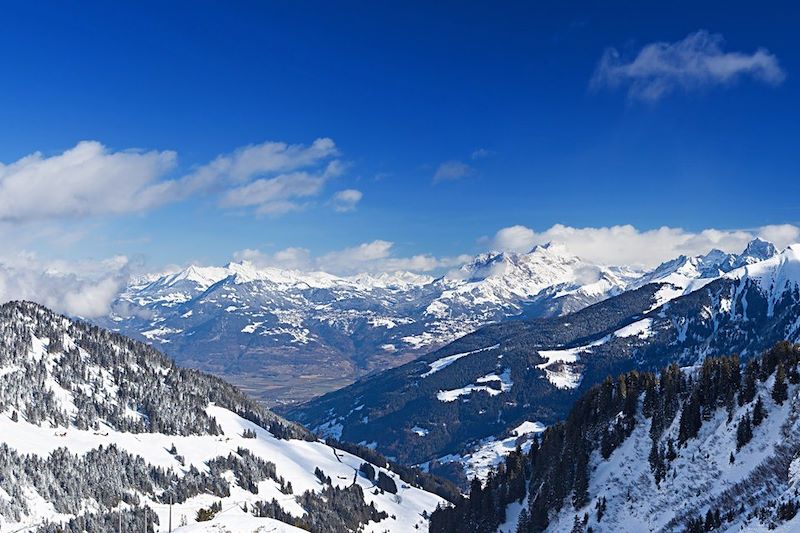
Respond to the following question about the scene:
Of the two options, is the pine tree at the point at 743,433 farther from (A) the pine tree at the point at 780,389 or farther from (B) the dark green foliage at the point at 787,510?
(B) the dark green foliage at the point at 787,510

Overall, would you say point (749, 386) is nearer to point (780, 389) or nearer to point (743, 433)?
point (780, 389)

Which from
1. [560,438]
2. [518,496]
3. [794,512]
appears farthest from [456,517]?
[794,512]

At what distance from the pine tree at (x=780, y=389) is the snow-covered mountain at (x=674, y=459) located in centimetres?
13

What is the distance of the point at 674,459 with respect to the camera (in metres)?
100

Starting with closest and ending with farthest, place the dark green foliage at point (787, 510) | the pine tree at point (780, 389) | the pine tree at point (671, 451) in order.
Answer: the dark green foliage at point (787, 510) < the pine tree at point (780, 389) < the pine tree at point (671, 451)

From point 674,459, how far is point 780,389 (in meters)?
18.7

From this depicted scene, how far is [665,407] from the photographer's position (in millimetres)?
111938

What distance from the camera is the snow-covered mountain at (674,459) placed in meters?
81.4

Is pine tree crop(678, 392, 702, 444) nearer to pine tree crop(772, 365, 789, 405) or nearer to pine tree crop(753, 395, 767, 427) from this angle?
pine tree crop(753, 395, 767, 427)

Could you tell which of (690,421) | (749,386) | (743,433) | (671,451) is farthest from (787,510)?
(690,421)

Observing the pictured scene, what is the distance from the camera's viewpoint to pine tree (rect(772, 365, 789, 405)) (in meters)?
92.0

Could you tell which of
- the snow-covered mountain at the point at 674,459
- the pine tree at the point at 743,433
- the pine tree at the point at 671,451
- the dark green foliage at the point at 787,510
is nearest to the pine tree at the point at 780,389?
the snow-covered mountain at the point at 674,459

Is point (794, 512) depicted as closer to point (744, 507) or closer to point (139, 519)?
point (744, 507)

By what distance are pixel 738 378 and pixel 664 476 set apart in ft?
68.0
